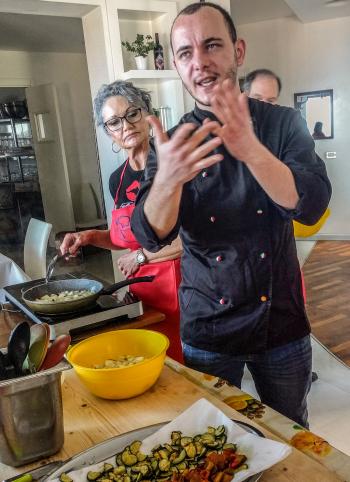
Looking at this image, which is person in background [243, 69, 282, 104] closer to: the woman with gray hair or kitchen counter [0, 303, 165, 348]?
the woman with gray hair

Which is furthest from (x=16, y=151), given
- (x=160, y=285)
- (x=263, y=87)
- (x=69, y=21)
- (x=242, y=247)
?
(x=242, y=247)

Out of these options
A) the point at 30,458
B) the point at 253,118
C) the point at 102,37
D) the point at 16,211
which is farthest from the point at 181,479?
the point at 16,211

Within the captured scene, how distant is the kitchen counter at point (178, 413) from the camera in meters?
0.67

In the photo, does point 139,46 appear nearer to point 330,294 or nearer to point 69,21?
point 69,21

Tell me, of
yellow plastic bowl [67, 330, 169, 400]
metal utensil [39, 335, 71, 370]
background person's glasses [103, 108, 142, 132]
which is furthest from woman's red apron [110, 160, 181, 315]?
metal utensil [39, 335, 71, 370]

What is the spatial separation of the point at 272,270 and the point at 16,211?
16.1ft

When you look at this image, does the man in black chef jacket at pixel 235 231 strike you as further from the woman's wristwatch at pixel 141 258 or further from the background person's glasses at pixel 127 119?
the background person's glasses at pixel 127 119

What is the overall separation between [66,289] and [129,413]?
67cm

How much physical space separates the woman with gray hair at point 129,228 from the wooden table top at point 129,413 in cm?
59

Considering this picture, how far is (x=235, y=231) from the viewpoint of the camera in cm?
106

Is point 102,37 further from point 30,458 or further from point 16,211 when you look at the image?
point 16,211

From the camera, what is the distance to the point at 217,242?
1.07 meters

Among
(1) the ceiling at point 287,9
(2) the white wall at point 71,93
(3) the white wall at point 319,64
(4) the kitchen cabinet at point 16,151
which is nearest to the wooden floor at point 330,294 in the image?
(3) the white wall at point 319,64

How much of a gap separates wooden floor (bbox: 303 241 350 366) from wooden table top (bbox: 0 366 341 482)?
2.03 meters
